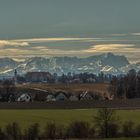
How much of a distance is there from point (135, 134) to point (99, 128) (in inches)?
138

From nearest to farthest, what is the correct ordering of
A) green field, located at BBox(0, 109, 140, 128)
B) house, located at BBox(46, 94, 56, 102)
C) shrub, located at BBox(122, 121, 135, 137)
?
shrub, located at BBox(122, 121, 135, 137), green field, located at BBox(0, 109, 140, 128), house, located at BBox(46, 94, 56, 102)

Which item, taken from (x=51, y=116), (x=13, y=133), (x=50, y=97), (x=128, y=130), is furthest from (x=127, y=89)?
(x=13, y=133)

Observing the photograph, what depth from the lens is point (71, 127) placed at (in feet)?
150

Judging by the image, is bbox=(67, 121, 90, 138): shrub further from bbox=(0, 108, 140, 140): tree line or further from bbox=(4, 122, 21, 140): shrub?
bbox=(4, 122, 21, 140): shrub

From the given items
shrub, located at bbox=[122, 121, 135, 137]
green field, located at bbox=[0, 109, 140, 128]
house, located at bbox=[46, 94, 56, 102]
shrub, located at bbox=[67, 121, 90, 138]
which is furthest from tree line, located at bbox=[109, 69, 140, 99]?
shrub, located at bbox=[67, 121, 90, 138]

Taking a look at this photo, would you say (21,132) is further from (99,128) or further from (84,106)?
(84,106)

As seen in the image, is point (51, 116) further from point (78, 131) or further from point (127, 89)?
point (127, 89)

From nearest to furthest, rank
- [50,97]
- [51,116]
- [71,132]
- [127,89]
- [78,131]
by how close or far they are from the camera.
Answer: [71,132] → [78,131] → [51,116] → [127,89] → [50,97]

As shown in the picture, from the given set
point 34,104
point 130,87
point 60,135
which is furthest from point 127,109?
point 130,87

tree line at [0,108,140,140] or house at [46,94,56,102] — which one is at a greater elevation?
tree line at [0,108,140,140]

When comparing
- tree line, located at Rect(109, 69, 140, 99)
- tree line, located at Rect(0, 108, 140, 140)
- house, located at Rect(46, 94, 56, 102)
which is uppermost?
tree line, located at Rect(0, 108, 140, 140)

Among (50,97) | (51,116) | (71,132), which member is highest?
(71,132)

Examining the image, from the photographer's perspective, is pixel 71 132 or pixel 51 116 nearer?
pixel 71 132

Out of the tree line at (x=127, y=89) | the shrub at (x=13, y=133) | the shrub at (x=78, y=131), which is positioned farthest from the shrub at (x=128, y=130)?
the tree line at (x=127, y=89)
